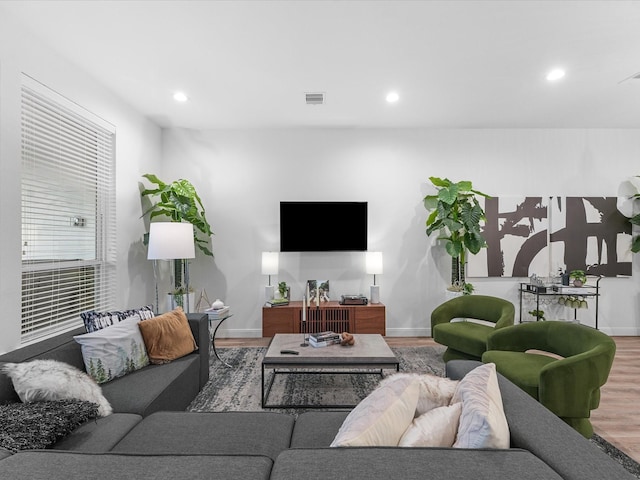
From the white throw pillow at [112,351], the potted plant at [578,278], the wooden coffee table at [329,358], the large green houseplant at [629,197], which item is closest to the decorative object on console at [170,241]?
A: the white throw pillow at [112,351]

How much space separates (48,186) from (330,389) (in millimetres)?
Result: 2695

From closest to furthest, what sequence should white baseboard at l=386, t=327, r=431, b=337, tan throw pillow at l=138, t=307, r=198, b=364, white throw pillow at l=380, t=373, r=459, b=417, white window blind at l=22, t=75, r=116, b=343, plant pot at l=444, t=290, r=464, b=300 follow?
white throw pillow at l=380, t=373, r=459, b=417
tan throw pillow at l=138, t=307, r=198, b=364
white window blind at l=22, t=75, r=116, b=343
plant pot at l=444, t=290, r=464, b=300
white baseboard at l=386, t=327, r=431, b=337

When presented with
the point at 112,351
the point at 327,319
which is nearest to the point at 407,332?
the point at 327,319

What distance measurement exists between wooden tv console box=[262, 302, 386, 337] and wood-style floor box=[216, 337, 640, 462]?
32 centimetres

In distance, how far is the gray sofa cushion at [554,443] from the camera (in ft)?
3.18

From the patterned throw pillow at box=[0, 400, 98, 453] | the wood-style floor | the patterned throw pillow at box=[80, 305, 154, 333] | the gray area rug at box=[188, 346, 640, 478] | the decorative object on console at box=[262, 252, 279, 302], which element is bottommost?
the wood-style floor

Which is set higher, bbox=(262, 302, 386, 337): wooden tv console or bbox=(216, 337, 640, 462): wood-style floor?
bbox=(262, 302, 386, 337): wooden tv console

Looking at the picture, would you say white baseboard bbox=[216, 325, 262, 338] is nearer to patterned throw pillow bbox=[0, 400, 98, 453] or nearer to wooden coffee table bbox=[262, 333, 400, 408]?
wooden coffee table bbox=[262, 333, 400, 408]

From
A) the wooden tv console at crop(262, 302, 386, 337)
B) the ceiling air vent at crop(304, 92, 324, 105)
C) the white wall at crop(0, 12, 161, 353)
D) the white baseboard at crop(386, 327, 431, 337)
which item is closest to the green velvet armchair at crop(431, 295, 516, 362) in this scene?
the wooden tv console at crop(262, 302, 386, 337)

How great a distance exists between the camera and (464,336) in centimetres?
329

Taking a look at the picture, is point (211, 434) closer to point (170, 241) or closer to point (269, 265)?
point (170, 241)

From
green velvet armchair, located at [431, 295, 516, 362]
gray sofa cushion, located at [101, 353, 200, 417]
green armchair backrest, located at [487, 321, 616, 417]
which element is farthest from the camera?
green velvet armchair, located at [431, 295, 516, 362]

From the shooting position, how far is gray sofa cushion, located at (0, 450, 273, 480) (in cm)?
95

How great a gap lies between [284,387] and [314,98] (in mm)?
2738
